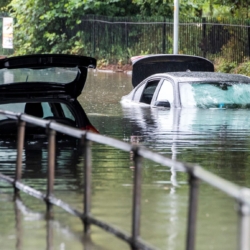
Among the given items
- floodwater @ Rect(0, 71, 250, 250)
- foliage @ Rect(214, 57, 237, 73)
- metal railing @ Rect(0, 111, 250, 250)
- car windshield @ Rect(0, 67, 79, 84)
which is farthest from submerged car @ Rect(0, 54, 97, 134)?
foliage @ Rect(214, 57, 237, 73)

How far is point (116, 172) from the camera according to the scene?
417 inches

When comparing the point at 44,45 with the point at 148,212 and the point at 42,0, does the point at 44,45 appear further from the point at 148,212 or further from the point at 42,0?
the point at 148,212

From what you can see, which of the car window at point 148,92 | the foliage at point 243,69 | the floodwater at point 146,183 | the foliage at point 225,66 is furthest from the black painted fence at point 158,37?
the floodwater at point 146,183

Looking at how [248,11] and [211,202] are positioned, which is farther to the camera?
[248,11]

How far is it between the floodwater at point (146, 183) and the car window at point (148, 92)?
2.00 ft

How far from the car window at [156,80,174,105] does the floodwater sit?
0.31m

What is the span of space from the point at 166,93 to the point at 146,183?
809 cm

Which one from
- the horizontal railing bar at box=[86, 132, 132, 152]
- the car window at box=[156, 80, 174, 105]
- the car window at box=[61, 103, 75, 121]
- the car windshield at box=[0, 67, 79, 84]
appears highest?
the horizontal railing bar at box=[86, 132, 132, 152]

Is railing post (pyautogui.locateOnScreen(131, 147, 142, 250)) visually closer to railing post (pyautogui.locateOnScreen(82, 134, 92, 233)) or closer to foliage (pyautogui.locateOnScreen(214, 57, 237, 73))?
railing post (pyautogui.locateOnScreen(82, 134, 92, 233))

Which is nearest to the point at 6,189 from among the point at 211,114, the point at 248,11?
the point at 211,114

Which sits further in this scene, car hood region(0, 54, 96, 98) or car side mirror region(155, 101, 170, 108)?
car side mirror region(155, 101, 170, 108)

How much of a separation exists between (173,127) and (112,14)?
28862mm

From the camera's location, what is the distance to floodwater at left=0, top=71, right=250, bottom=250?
704cm

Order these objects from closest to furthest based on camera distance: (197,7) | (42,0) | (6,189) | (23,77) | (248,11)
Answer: (6,189) → (23,77) → (248,11) → (197,7) → (42,0)
